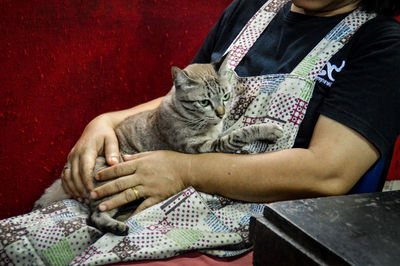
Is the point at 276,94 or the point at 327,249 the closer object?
the point at 327,249

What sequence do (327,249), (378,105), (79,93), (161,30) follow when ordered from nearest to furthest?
1. (327,249)
2. (378,105)
3. (79,93)
4. (161,30)

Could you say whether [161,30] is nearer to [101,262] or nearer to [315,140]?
[315,140]

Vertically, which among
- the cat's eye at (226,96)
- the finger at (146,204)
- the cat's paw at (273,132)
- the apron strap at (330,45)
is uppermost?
the apron strap at (330,45)

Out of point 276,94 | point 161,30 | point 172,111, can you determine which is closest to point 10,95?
point 172,111

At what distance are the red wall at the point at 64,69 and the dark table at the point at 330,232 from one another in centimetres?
100

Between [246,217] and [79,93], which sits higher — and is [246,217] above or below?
below

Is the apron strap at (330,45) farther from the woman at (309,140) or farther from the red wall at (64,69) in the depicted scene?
the red wall at (64,69)

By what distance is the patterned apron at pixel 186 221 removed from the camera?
0.79m

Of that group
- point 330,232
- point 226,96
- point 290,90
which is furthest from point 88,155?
point 330,232

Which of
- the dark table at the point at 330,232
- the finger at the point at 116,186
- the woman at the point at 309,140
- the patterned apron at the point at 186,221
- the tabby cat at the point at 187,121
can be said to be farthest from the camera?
the tabby cat at the point at 187,121

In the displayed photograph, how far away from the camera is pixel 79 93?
139 cm

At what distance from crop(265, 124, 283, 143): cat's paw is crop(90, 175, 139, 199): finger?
40cm

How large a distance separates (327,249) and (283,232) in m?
0.09

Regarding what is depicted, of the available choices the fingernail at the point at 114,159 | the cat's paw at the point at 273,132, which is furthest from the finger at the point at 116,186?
the cat's paw at the point at 273,132
